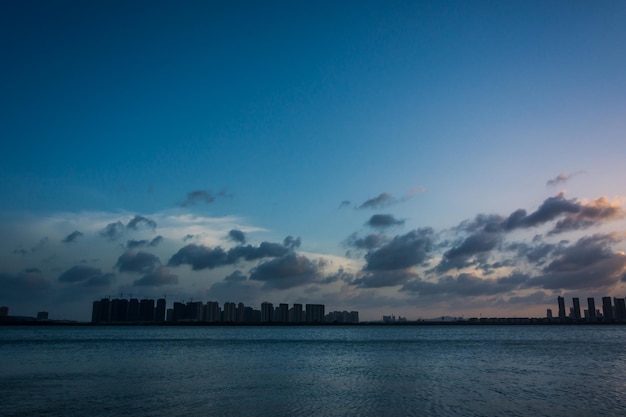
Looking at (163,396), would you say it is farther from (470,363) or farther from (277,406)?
(470,363)

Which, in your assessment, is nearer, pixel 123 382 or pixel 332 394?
pixel 332 394

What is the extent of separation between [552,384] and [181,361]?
4474 centimetres

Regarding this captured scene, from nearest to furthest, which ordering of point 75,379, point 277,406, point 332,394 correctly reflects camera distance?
point 277,406 → point 332,394 → point 75,379

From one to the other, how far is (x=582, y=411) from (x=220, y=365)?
40.7 m

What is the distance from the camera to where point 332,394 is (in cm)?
3562

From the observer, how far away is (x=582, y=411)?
93.1 feet

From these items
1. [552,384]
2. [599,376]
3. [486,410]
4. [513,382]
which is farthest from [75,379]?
[599,376]

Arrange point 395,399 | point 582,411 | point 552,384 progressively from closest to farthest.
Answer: point 582,411, point 395,399, point 552,384

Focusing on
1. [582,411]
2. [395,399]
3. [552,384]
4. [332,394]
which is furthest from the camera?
[552,384]

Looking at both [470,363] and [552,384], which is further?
[470,363]

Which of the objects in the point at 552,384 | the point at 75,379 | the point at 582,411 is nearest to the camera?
the point at 582,411

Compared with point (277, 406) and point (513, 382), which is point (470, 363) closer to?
point (513, 382)

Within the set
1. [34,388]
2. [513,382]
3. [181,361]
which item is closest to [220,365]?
[181,361]

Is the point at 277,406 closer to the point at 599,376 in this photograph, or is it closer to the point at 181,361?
the point at 599,376
